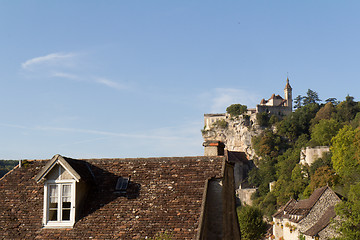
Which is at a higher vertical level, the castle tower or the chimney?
the castle tower

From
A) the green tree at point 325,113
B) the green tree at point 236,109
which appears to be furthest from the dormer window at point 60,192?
the green tree at point 236,109

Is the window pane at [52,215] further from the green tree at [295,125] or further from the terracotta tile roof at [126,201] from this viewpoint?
the green tree at [295,125]

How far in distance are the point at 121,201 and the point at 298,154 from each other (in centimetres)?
11076

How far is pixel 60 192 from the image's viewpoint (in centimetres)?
1300

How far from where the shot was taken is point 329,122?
112375mm

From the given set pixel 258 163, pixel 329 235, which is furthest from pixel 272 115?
pixel 329 235

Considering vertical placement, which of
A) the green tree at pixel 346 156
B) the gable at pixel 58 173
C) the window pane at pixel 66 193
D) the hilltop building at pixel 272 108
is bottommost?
the window pane at pixel 66 193

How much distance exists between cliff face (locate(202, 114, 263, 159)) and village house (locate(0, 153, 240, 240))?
126 m

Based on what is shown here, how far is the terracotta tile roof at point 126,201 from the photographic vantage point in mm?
12164

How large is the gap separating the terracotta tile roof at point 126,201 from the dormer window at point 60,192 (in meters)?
0.27

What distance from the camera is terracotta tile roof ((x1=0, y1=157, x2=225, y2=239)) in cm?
1216

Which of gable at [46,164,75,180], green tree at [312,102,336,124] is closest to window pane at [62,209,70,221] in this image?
gable at [46,164,75,180]

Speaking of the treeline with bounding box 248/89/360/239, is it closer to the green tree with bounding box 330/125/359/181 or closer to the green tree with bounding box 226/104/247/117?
the green tree with bounding box 330/125/359/181

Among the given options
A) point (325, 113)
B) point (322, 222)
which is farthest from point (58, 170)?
point (325, 113)
